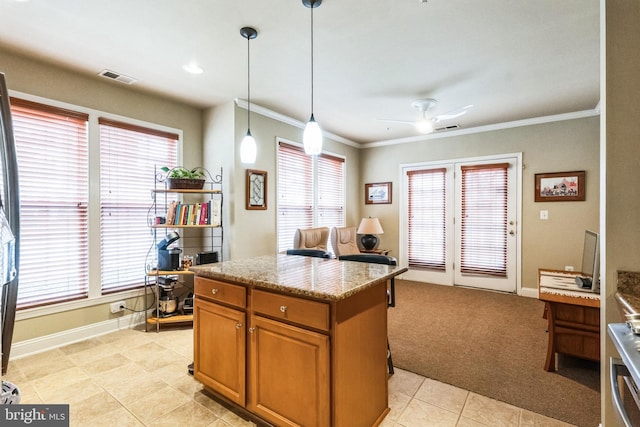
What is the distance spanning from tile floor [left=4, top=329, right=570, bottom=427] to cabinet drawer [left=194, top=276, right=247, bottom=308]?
2.40ft

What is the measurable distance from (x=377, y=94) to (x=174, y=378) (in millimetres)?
3422

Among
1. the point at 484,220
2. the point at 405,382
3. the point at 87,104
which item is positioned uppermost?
the point at 87,104

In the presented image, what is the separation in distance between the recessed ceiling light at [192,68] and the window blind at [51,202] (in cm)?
116

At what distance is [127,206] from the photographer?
344cm

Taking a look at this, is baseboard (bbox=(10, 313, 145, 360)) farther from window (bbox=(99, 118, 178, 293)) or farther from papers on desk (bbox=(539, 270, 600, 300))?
papers on desk (bbox=(539, 270, 600, 300))

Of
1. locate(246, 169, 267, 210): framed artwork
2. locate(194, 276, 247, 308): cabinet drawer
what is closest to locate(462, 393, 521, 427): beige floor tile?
locate(194, 276, 247, 308): cabinet drawer

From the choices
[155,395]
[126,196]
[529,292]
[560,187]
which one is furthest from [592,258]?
[126,196]

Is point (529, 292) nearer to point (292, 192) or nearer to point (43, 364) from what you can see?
point (292, 192)

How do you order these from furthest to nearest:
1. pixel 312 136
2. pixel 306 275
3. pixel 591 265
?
pixel 591 265 < pixel 312 136 < pixel 306 275

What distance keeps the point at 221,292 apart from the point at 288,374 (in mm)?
662

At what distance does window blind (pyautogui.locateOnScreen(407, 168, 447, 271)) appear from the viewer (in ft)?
17.3

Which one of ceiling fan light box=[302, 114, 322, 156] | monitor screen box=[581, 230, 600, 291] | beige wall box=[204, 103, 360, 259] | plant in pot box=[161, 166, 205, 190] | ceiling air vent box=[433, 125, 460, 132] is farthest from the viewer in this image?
ceiling air vent box=[433, 125, 460, 132]

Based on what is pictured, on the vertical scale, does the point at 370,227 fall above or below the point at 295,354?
above

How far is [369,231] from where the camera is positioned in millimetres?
5301
